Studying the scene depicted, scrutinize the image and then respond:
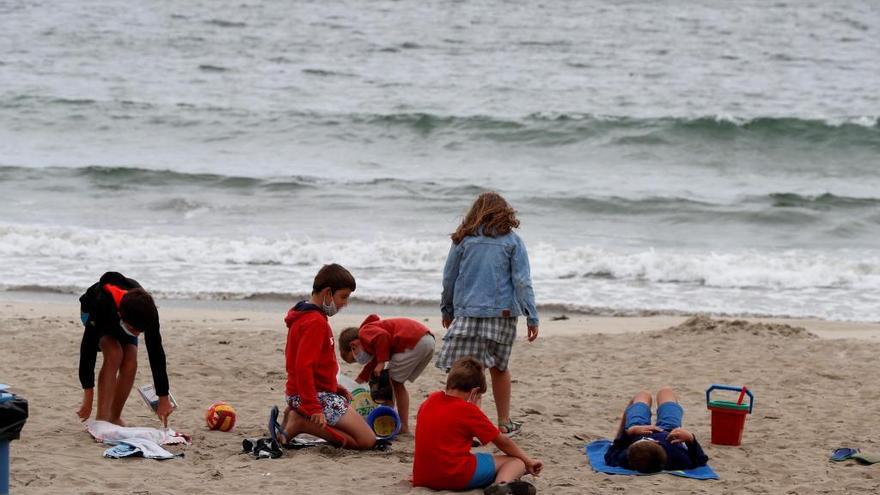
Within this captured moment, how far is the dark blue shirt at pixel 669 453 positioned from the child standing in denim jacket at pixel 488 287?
797 mm

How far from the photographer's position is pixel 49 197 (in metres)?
17.2

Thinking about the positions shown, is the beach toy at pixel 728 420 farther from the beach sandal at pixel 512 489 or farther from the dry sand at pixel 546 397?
the beach sandal at pixel 512 489

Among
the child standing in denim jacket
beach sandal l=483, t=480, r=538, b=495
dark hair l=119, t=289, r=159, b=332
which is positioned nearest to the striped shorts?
the child standing in denim jacket

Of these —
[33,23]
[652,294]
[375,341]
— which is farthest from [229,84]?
[375,341]

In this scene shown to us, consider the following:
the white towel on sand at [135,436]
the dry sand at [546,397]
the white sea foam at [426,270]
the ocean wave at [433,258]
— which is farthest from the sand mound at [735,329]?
the white towel on sand at [135,436]

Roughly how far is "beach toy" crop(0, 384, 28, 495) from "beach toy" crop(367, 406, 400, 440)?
207 cm

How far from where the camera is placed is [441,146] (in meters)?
22.5

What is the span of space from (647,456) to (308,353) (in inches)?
72.1

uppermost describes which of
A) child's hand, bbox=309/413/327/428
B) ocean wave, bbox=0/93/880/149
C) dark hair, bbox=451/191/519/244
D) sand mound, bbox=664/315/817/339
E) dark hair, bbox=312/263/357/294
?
ocean wave, bbox=0/93/880/149

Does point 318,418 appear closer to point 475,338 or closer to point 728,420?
point 475,338

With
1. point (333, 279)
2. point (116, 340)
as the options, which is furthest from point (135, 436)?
Answer: point (333, 279)

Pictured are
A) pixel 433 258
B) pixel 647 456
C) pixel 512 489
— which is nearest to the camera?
pixel 512 489

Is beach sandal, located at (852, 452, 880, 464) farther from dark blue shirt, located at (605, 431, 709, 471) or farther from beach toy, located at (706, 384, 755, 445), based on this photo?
dark blue shirt, located at (605, 431, 709, 471)

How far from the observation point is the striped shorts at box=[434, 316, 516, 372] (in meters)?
6.26
